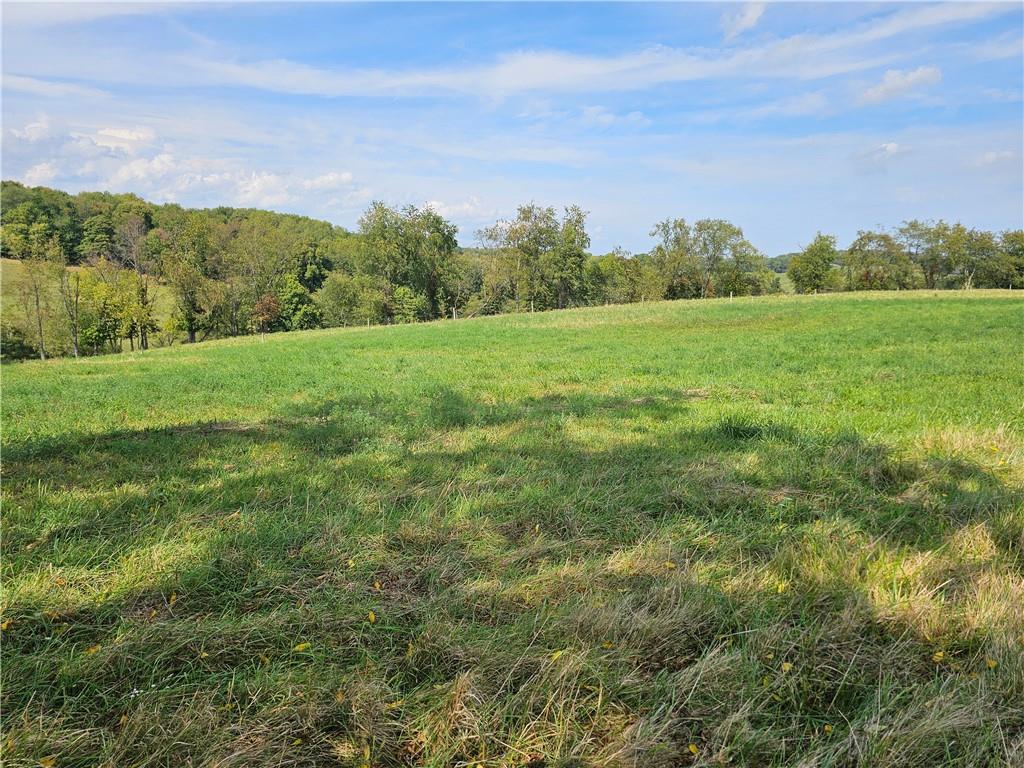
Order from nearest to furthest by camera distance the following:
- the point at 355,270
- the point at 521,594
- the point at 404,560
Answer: the point at 521,594 < the point at 404,560 < the point at 355,270

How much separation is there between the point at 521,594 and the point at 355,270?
81.3 meters

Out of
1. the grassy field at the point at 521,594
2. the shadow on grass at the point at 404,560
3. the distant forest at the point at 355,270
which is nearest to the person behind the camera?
the grassy field at the point at 521,594

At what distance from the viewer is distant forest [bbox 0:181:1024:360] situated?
180 feet

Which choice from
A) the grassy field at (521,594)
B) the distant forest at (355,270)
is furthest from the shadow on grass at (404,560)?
the distant forest at (355,270)

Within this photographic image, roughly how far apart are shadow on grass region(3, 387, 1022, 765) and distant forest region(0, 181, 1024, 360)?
55899mm

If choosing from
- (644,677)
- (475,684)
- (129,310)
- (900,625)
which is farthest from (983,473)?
(129,310)

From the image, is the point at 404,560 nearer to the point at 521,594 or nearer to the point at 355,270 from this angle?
the point at 521,594

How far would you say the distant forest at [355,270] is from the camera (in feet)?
180

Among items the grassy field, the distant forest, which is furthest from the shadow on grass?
the distant forest

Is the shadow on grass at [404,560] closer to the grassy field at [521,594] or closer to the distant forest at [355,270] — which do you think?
the grassy field at [521,594]

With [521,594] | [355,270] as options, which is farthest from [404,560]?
[355,270]

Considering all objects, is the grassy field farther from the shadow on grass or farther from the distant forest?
the distant forest

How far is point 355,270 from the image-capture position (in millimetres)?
79750

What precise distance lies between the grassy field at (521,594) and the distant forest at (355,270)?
5608cm
